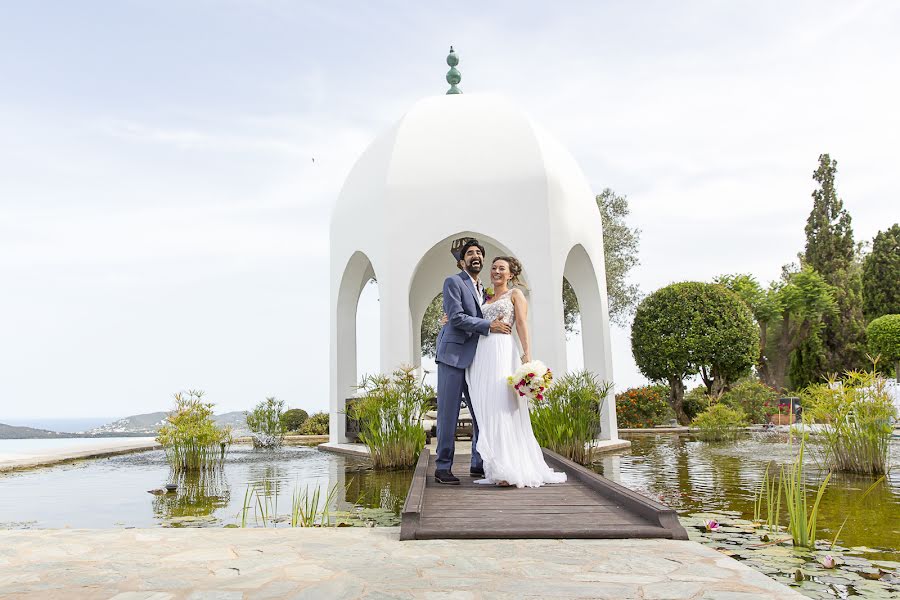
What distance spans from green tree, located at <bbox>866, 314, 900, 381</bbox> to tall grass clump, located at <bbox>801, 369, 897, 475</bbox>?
58.1 feet

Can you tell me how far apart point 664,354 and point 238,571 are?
52.0 feet

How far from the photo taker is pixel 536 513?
12.2 ft

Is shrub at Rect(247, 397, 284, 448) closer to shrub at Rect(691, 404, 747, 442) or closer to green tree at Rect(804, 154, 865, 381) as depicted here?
shrub at Rect(691, 404, 747, 442)

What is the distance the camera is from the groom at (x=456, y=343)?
4.75 m

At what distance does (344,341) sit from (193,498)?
5.74m

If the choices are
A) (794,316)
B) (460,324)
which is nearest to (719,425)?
(460,324)

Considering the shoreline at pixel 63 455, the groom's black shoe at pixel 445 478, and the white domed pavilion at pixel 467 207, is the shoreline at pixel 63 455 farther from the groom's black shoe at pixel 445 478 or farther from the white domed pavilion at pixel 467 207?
the groom's black shoe at pixel 445 478

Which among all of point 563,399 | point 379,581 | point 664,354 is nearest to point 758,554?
point 379,581

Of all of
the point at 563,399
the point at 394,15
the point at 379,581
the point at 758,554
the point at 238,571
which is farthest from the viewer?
the point at 563,399

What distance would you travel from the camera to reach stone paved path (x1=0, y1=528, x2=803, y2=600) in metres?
2.30

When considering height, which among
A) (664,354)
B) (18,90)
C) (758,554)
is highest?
(18,90)

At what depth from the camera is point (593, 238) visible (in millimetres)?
10953

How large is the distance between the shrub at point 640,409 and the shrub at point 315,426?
673cm

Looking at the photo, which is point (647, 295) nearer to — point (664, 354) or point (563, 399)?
point (664, 354)
